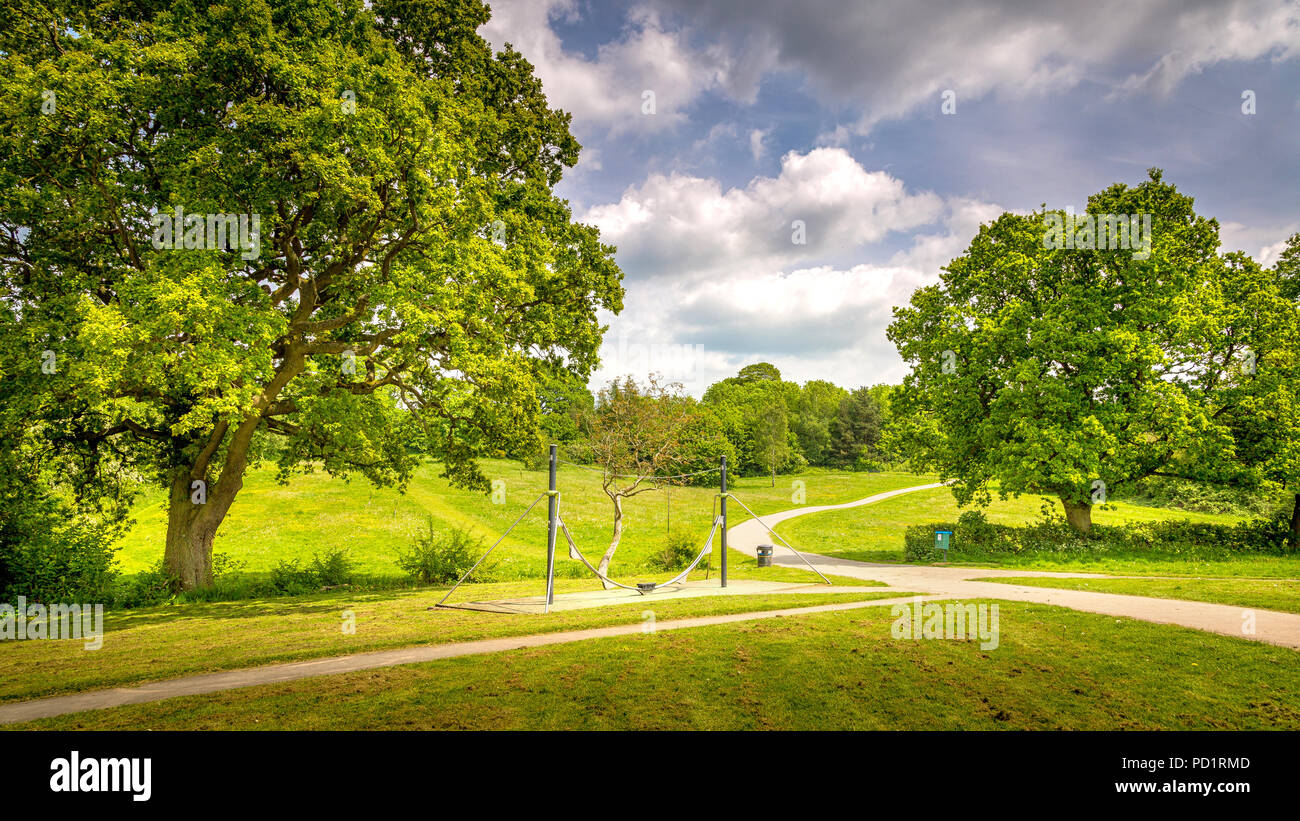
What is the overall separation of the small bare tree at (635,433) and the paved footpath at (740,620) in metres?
8.02

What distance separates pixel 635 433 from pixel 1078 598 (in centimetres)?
1377

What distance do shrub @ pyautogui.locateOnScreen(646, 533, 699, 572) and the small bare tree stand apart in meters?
1.71

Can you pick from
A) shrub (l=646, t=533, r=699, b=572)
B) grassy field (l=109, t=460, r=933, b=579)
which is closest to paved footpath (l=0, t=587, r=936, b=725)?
shrub (l=646, t=533, r=699, b=572)

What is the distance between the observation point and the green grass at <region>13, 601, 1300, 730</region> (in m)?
5.52

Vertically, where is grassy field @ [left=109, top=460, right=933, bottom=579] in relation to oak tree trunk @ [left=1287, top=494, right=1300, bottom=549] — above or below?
below

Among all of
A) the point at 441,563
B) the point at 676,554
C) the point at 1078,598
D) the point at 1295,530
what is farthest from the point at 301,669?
the point at 1295,530

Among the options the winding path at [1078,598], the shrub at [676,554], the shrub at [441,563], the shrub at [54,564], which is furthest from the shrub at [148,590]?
the winding path at [1078,598]

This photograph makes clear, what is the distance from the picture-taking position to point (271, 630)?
36.0 feet

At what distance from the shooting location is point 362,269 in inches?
579

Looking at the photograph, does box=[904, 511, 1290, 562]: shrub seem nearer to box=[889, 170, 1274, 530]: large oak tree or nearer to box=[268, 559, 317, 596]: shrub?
box=[889, 170, 1274, 530]: large oak tree

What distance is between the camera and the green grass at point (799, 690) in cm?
552
